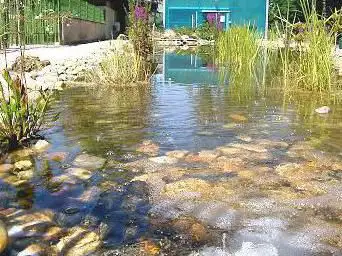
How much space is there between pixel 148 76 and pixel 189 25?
24209 mm

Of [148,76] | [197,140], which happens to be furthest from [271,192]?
[148,76]

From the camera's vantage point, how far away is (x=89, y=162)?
11.5ft

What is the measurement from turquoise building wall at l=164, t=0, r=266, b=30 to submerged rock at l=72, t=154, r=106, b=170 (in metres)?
28.7

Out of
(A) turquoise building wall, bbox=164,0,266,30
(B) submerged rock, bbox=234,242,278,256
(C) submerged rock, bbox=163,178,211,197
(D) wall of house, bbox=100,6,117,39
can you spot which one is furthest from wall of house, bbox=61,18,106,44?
(B) submerged rock, bbox=234,242,278,256

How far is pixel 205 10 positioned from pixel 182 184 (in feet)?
97.5

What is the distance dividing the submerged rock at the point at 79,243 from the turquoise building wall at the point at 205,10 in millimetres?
30016

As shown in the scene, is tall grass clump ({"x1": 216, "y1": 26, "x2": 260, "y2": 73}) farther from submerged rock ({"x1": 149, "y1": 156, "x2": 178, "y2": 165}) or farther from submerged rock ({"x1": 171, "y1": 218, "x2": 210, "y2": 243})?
submerged rock ({"x1": 171, "y1": 218, "x2": 210, "y2": 243})

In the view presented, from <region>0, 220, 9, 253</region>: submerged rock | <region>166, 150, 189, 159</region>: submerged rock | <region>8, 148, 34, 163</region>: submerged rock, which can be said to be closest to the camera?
<region>0, 220, 9, 253</region>: submerged rock

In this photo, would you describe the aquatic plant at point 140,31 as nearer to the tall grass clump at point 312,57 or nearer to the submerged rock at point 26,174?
the tall grass clump at point 312,57

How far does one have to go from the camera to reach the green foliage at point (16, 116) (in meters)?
3.75

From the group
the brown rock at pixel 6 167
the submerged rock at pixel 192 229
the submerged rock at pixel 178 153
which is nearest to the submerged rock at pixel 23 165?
the brown rock at pixel 6 167

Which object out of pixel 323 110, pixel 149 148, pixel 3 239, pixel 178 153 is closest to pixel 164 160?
pixel 178 153

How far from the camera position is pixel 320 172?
3299 millimetres

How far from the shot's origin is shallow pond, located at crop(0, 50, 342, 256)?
2.32m
